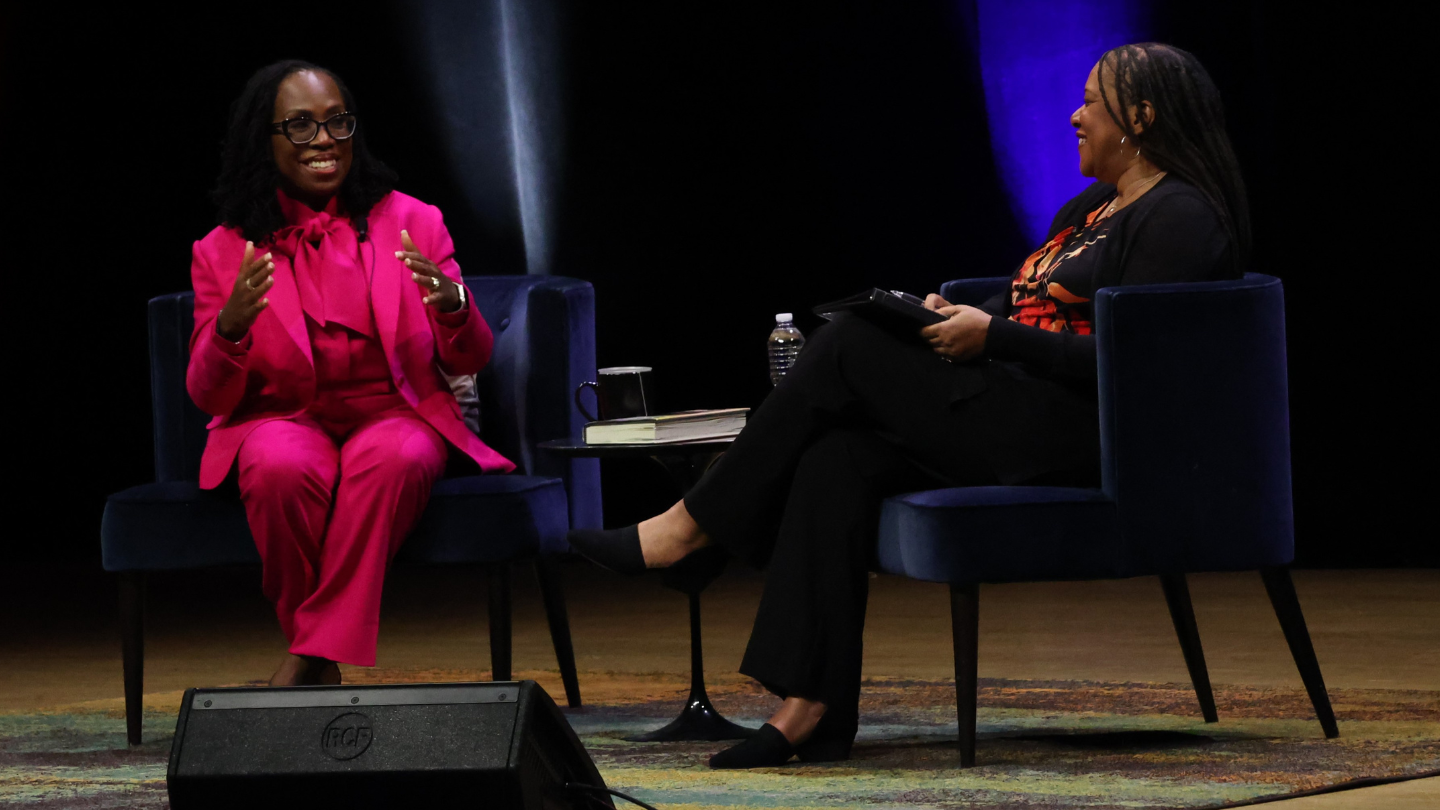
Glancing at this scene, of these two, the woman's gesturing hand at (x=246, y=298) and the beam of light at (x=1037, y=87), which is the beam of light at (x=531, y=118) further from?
the woman's gesturing hand at (x=246, y=298)

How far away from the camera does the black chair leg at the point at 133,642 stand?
113 inches

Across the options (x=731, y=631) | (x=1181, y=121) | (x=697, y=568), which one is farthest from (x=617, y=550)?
(x=731, y=631)

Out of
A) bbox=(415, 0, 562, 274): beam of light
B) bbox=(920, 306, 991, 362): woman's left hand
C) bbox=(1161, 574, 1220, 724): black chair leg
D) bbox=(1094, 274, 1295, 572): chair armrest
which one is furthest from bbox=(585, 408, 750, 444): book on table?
bbox=(415, 0, 562, 274): beam of light

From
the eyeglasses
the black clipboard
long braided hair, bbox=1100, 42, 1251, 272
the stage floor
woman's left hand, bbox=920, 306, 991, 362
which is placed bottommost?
the stage floor

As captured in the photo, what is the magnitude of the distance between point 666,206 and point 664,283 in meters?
→ 0.21

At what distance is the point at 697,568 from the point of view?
2674 mm

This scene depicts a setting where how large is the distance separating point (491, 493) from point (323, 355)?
40 centimetres

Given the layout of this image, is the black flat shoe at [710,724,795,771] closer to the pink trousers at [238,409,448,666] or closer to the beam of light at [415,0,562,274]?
the pink trousers at [238,409,448,666]

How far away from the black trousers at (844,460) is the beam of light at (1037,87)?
2215 millimetres

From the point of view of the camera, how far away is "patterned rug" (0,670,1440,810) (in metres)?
2.26

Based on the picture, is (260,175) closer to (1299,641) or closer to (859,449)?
(859,449)

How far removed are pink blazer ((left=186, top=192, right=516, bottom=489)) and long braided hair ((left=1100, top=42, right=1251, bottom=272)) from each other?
111 centimetres

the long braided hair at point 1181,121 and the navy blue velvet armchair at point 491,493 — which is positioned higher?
the long braided hair at point 1181,121

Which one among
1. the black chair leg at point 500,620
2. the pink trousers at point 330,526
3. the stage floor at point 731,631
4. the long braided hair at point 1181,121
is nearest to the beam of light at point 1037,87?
the stage floor at point 731,631
